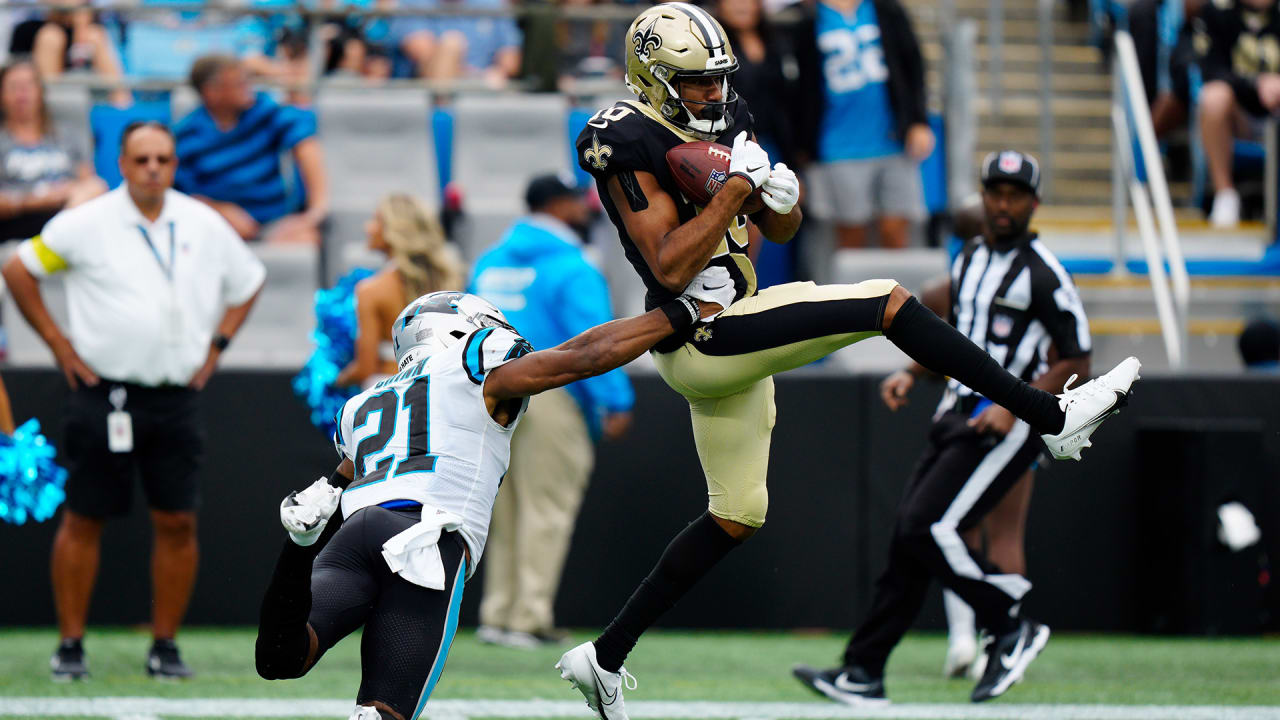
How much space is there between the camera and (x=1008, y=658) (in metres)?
5.74

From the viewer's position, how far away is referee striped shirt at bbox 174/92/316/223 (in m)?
9.57

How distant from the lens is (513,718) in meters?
5.42

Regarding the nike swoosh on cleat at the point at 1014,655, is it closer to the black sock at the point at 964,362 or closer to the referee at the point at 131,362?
the black sock at the point at 964,362

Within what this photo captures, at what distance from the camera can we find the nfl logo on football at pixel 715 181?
444cm

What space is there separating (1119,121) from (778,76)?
2.43 meters

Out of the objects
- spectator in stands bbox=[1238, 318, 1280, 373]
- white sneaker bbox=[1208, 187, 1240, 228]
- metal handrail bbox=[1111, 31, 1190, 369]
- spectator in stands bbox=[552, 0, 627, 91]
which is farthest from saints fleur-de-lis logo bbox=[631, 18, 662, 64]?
white sneaker bbox=[1208, 187, 1240, 228]

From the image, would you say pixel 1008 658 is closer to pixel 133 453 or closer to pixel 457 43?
pixel 133 453

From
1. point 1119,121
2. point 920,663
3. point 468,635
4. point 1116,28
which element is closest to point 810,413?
point 920,663

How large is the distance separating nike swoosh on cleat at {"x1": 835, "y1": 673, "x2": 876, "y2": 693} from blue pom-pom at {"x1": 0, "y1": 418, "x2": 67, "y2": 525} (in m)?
2.89

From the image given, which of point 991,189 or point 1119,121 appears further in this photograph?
point 1119,121

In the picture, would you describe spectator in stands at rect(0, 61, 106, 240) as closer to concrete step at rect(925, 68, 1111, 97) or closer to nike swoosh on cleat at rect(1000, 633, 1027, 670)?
nike swoosh on cleat at rect(1000, 633, 1027, 670)

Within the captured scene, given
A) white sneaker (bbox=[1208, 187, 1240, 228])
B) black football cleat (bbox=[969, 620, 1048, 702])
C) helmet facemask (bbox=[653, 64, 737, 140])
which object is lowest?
black football cleat (bbox=[969, 620, 1048, 702])

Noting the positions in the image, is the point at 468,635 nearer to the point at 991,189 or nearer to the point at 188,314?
the point at 188,314

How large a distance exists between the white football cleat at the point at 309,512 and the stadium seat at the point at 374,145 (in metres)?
6.61
